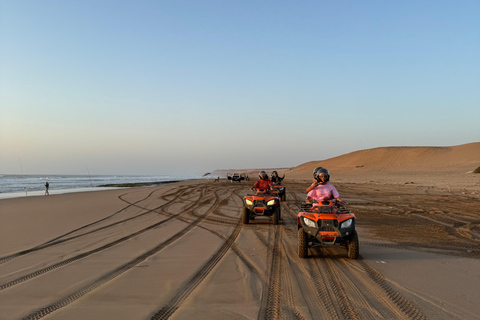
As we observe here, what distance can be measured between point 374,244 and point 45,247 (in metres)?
8.59

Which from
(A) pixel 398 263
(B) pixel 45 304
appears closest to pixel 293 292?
(A) pixel 398 263

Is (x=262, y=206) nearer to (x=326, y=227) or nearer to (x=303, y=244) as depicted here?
(x=303, y=244)

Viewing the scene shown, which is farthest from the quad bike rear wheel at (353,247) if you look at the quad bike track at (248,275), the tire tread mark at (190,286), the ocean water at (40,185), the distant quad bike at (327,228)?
the ocean water at (40,185)

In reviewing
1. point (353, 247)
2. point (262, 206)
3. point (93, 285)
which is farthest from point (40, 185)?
point (353, 247)

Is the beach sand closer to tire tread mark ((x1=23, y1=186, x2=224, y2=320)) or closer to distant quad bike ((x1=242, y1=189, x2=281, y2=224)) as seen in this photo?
tire tread mark ((x1=23, y1=186, x2=224, y2=320))

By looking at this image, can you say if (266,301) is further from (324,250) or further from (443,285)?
(324,250)

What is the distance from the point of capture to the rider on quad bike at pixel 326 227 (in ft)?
23.4

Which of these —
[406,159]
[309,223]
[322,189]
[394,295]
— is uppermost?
[406,159]

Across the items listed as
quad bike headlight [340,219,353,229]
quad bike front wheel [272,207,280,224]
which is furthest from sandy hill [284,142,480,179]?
quad bike headlight [340,219,353,229]

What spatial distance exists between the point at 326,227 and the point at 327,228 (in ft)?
0.09

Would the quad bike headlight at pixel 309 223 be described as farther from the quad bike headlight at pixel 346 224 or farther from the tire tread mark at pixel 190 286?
the tire tread mark at pixel 190 286

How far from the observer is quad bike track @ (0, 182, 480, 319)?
4.59 meters

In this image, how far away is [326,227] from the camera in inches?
283

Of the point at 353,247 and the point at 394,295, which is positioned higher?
the point at 353,247
